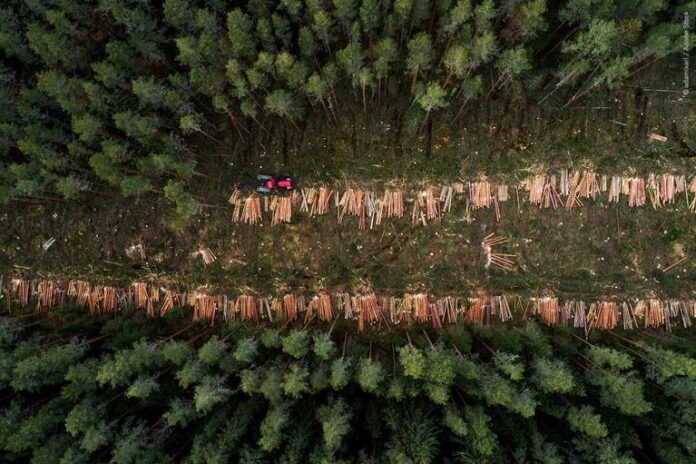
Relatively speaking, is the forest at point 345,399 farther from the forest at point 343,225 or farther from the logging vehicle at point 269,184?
the logging vehicle at point 269,184

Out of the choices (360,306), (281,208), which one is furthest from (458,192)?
(281,208)

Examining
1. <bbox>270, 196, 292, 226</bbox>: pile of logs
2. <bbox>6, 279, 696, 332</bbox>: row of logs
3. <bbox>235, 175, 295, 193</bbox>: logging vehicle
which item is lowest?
<bbox>6, 279, 696, 332</bbox>: row of logs

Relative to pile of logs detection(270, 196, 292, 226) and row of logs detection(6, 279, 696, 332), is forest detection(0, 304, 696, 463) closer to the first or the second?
row of logs detection(6, 279, 696, 332)

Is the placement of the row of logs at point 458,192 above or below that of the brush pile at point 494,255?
above

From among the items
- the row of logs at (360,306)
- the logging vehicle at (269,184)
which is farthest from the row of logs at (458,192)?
the row of logs at (360,306)

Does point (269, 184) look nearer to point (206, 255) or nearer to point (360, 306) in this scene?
point (206, 255)

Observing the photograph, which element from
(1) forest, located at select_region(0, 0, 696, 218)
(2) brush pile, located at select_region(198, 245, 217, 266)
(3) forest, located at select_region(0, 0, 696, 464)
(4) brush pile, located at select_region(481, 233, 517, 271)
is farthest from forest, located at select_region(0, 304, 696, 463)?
(1) forest, located at select_region(0, 0, 696, 218)
